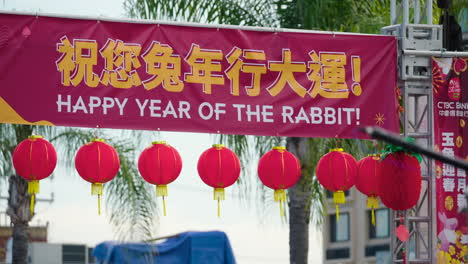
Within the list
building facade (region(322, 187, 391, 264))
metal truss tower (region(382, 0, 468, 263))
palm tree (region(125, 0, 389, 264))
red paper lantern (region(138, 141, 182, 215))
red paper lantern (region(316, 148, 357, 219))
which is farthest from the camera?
building facade (region(322, 187, 391, 264))

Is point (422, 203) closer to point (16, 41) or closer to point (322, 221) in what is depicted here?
point (322, 221)

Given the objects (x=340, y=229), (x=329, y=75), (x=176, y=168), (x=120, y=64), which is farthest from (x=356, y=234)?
(x=120, y=64)

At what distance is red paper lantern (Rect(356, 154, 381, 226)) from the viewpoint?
11852 mm

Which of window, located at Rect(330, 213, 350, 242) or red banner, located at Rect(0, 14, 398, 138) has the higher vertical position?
red banner, located at Rect(0, 14, 398, 138)

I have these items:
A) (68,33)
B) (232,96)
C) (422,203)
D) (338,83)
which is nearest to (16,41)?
(68,33)

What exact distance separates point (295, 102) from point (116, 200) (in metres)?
3.45

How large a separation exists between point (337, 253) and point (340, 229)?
110cm

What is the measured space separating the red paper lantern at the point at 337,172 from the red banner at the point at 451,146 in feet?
3.08

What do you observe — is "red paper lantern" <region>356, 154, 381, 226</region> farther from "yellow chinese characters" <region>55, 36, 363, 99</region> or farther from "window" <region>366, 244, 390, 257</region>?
"window" <region>366, 244, 390, 257</region>

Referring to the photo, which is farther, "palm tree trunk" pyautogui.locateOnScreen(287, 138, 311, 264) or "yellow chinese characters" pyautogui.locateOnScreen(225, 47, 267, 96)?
"palm tree trunk" pyautogui.locateOnScreen(287, 138, 311, 264)

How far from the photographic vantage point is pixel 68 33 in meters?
11.2

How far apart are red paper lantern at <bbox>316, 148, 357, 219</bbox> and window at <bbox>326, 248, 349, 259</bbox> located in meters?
37.8

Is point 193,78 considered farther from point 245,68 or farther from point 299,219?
point 299,219

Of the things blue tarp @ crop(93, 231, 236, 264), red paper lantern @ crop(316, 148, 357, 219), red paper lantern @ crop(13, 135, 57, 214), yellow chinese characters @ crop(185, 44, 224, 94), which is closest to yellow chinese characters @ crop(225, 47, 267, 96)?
yellow chinese characters @ crop(185, 44, 224, 94)
